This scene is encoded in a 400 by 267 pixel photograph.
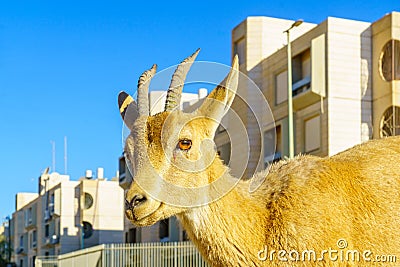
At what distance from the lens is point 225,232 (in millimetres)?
6594

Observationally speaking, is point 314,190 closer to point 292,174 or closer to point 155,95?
point 292,174

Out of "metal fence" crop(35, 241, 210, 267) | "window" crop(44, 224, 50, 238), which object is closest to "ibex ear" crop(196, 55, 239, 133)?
"metal fence" crop(35, 241, 210, 267)

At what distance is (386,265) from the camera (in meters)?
6.85

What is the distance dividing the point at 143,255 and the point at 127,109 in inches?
562

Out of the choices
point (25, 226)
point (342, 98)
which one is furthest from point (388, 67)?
point (25, 226)

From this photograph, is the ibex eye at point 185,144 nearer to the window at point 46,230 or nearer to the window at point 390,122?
the window at point 390,122

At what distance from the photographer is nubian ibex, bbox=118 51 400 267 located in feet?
21.3

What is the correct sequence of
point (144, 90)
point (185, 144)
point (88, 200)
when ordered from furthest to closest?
point (88, 200) → point (144, 90) → point (185, 144)

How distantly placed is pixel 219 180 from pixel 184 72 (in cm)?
100

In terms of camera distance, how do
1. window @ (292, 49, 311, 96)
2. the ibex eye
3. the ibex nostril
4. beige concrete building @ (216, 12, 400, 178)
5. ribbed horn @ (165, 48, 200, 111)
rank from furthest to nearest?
window @ (292, 49, 311, 96) → beige concrete building @ (216, 12, 400, 178) → ribbed horn @ (165, 48, 200, 111) → the ibex eye → the ibex nostril

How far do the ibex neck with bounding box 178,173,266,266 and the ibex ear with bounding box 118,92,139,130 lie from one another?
0.99 meters

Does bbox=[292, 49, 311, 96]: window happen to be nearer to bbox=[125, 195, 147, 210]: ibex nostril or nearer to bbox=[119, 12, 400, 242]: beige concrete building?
bbox=[119, 12, 400, 242]: beige concrete building

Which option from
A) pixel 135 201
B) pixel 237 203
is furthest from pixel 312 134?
pixel 135 201

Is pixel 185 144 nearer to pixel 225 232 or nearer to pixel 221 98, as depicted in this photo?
pixel 221 98
